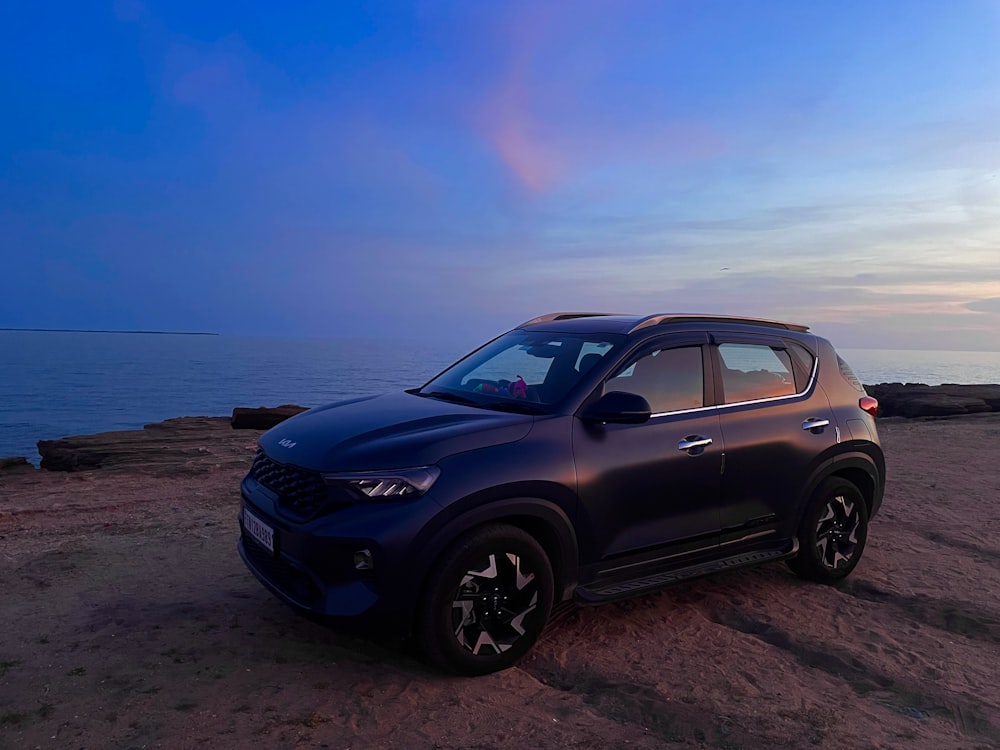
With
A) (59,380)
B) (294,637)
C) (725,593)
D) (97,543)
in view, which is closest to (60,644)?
(294,637)

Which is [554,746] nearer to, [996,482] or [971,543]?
[971,543]

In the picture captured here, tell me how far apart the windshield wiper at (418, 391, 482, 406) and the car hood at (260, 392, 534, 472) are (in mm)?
130

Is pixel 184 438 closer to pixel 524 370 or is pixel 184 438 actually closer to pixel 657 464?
pixel 524 370

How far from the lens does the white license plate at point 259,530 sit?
12.4ft

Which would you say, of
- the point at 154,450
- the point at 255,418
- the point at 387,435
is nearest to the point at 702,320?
the point at 387,435

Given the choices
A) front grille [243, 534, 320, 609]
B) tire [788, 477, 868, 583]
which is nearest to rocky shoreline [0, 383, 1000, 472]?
front grille [243, 534, 320, 609]

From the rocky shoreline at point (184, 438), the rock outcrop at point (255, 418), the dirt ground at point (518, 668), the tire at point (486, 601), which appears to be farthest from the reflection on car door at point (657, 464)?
the rock outcrop at point (255, 418)

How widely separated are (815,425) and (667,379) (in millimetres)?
1342

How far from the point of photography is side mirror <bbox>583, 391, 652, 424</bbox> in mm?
3914

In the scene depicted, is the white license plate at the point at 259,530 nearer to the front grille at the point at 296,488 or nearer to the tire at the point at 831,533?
the front grille at the point at 296,488

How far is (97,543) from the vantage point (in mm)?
6078

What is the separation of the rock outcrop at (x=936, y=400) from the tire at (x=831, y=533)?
16.7 metres

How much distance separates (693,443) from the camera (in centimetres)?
440

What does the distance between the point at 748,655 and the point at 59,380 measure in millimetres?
47838
